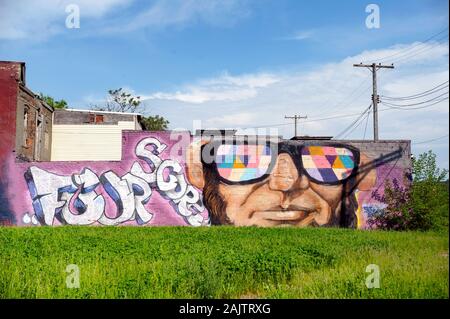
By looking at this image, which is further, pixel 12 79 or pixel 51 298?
pixel 12 79

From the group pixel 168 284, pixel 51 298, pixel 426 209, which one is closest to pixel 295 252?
pixel 168 284

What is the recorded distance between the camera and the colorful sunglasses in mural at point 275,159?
1959 cm

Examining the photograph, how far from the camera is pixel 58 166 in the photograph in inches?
778

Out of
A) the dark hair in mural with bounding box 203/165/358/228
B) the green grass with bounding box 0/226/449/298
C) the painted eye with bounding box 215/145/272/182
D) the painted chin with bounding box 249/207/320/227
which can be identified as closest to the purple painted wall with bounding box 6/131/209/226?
the dark hair in mural with bounding box 203/165/358/228

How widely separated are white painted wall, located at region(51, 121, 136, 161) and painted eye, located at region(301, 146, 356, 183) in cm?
1630

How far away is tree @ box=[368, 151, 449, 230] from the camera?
17.1m

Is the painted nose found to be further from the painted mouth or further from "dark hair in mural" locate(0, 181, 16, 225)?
"dark hair in mural" locate(0, 181, 16, 225)

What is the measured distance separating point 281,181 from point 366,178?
12.1 ft

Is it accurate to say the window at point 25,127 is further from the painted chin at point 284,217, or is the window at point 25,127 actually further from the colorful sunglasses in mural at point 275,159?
the painted chin at point 284,217

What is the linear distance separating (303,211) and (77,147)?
18020mm

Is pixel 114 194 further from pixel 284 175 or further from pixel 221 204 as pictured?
pixel 284 175

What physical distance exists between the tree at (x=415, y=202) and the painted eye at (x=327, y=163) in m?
1.86

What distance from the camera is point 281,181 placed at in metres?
19.6
